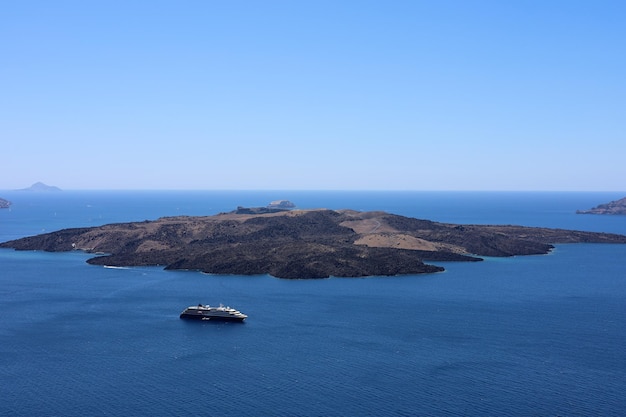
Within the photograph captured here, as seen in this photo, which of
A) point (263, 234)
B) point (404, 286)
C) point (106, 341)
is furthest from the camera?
point (263, 234)

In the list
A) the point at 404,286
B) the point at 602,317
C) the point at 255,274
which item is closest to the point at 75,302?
the point at 255,274

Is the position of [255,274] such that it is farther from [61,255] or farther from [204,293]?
[61,255]

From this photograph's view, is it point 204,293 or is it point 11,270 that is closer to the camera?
point 204,293

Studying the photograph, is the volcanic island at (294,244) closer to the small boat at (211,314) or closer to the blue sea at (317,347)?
the blue sea at (317,347)

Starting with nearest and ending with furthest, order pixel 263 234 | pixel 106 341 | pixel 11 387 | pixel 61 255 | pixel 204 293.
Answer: pixel 11 387, pixel 106 341, pixel 204 293, pixel 61 255, pixel 263 234

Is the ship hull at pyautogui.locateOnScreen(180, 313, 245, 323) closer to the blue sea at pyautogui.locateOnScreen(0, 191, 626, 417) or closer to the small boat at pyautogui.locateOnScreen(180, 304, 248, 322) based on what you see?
the small boat at pyautogui.locateOnScreen(180, 304, 248, 322)

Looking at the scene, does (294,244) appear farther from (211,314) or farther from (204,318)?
(204,318)

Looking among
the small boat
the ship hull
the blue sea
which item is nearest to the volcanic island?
the blue sea

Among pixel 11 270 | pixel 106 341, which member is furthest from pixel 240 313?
pixel 11 270

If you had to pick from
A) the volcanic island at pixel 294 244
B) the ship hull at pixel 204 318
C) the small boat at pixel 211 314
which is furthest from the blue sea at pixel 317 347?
the volcanic island at pixel 294 244
